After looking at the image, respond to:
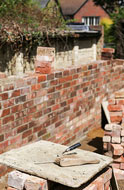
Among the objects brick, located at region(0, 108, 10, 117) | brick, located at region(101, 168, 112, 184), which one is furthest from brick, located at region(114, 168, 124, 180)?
brick, located at region(0, 108, 10, 117)

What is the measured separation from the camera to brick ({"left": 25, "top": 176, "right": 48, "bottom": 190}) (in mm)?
2945

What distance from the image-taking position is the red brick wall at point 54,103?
15.1 ft

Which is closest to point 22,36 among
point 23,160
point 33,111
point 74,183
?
point 33,111

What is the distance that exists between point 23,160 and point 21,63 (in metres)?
4.71

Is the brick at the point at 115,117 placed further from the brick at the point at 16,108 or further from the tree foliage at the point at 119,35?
the tree foliage at the point at 119,35

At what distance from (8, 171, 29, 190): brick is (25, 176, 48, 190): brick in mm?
72

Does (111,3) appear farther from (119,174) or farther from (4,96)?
(4,96)

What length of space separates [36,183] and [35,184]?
2 cm

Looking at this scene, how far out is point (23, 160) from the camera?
3.33m

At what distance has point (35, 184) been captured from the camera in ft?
9.68

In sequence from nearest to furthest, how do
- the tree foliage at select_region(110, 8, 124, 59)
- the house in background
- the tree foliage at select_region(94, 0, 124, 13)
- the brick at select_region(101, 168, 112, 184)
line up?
the brick at select_region(101, 168, 112, 184), the tree foliage at select_region(110, 8, 124, 59), the tree foliage at select_region(94, 0, 124, 13), the house in background

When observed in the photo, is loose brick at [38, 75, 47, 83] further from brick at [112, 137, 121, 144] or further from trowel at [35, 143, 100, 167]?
trowel at [35, 143, 100, 167]

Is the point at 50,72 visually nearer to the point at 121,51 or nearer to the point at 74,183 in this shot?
the point at 74,183

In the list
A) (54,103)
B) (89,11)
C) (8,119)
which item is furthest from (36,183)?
(89,11)
